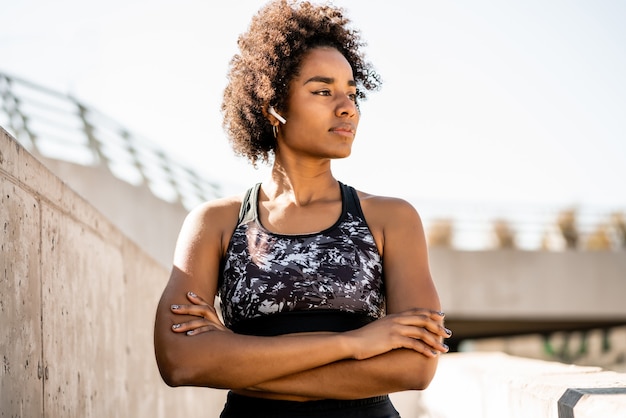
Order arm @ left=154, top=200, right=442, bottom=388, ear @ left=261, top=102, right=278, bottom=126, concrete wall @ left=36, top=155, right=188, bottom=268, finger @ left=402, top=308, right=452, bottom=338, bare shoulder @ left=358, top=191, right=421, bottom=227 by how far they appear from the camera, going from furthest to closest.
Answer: concrete wall @ left=36, top=155, right=188, bottom=268
ear @ left=261, top=102, right=278, bottom=126
bare shoulder @ left=358, top=191, right=421, bottom=227
finger @ left=402, top=308, right=452, bottom=338
arm @ left=154, top=200, right=442, bottom=388

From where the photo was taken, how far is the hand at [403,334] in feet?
8.02

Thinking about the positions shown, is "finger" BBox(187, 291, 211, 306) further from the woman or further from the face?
the face

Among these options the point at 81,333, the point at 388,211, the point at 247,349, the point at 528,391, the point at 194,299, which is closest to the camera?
the point at 247,349

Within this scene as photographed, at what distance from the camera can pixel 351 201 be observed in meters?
2.83

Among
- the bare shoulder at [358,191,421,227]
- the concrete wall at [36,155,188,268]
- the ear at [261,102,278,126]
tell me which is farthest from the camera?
the concrete wall at [36,155,188,268]

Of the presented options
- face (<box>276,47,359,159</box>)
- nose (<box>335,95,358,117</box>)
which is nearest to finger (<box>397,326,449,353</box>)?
face (<box>276,47,359,159</box>)

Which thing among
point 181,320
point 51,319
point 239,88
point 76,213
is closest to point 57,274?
point 51,319

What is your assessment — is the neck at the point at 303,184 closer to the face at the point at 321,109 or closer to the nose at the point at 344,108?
the face at the point at 321,109

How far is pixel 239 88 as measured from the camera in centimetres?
319

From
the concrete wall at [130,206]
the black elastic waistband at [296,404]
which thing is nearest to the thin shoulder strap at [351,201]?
the black elastic waistband at [296,404]

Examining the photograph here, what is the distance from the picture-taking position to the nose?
9.19 ft

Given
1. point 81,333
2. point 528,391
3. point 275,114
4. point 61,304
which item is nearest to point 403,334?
point 528,391

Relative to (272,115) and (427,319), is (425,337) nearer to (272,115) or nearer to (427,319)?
(427,319)

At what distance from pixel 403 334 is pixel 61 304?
1.28 metres
